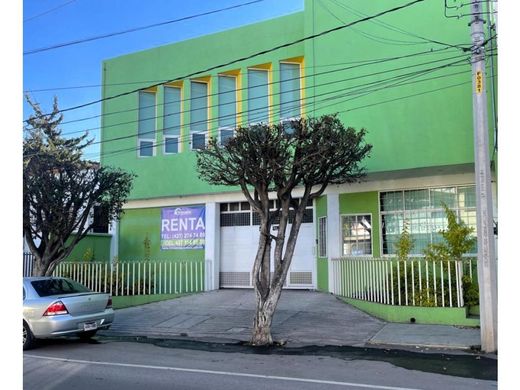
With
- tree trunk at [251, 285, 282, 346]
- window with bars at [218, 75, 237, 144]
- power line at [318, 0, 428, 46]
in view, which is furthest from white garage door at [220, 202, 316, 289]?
tree trunk at [251, 285, 282, 346]

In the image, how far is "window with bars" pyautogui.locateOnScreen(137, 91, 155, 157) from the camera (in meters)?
18.3

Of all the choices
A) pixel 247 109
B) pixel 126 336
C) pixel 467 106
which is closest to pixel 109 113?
pixel 247 109

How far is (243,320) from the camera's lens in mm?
12203

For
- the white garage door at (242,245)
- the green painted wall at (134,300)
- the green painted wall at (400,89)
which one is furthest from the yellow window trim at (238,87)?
the green painted wall at (134,300)

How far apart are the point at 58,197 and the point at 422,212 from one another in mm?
9650

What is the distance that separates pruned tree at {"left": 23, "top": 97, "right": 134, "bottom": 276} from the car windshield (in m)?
2.96

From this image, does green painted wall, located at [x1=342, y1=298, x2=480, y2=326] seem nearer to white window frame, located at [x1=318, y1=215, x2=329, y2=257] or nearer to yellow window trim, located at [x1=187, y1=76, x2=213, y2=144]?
white window frame, located at [x1=318, y1=215, x2=329, y2=257]

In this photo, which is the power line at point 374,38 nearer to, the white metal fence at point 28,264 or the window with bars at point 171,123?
the window with bars at point 171,123

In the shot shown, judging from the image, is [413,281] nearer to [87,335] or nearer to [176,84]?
[87,335]

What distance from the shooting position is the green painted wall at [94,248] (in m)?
18.4

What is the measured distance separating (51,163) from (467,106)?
34.1 feet

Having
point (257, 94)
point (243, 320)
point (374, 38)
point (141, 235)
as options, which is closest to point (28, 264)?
point (141, 235)

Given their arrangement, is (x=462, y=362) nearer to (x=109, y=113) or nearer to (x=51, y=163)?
(x=51, y=163)

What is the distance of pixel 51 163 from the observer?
43.4 feet
